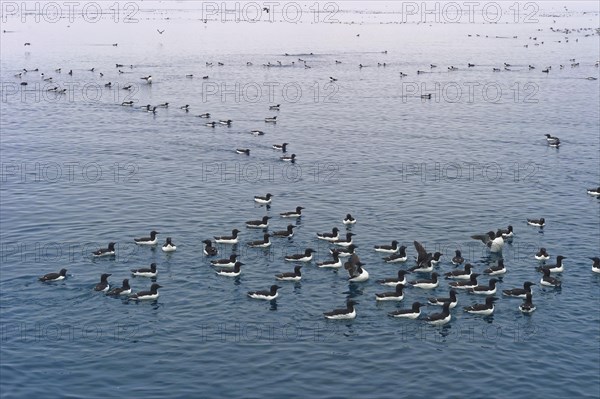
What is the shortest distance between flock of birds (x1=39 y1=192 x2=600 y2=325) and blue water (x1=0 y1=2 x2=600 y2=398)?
642 millimetres

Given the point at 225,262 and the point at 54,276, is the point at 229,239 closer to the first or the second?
the point at 225,262

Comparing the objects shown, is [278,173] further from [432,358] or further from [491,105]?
[491,105]

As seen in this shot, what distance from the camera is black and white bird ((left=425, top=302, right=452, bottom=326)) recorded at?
4375cm

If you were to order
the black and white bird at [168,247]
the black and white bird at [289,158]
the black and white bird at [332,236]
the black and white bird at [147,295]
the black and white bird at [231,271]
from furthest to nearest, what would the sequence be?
the black and white bird at [289,158], the black and white bird at [332,236], the black and white bird at [168,247], the black and white bird at [231,271], the black and white bird at [147,295]

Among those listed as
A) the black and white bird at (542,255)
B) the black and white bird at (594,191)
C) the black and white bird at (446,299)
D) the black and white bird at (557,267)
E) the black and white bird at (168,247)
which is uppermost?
the black and white bird at (594,191)

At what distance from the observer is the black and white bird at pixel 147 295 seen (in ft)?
152

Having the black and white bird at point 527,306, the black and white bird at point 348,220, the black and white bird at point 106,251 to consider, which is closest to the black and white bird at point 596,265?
the black and white bird at point 527,306

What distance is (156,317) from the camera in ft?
145

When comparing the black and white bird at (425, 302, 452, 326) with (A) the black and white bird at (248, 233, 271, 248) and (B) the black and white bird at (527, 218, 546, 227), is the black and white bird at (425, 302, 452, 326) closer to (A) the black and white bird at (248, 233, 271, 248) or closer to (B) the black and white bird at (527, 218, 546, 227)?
(A) the black and white bird at (248, 233, 271, 248)

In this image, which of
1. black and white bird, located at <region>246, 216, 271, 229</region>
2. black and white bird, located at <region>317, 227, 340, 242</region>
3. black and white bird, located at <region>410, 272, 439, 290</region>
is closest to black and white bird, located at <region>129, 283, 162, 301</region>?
black and white bird, located at <region>246, 216, 271, 229</region>

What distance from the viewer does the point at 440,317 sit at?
43812 mm

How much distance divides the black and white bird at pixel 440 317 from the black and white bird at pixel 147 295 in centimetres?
1568

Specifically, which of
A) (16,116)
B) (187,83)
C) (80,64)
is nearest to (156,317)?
(16,116)

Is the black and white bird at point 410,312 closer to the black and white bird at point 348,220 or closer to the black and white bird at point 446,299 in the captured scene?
the black and white bird at point 446,299
